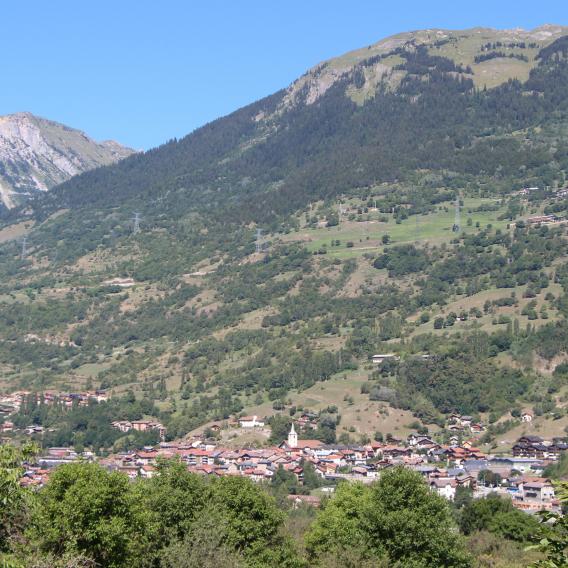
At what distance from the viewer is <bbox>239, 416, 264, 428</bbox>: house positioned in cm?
13150

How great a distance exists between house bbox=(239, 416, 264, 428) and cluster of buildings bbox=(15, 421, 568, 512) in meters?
6.82

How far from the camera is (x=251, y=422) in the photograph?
132 meters

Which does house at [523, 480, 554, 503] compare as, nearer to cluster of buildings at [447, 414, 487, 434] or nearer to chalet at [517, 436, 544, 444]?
chalet at [517, 436, 544, 444]

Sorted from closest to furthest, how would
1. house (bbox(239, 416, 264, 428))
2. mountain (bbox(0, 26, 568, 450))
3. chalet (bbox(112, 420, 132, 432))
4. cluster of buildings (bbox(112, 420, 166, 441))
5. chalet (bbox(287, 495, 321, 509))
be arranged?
chalet (bbox(287, 495, 321, 509)), mountain (bbox(0, 26, 568, 450)), house (bbox(239, 416, 264, 428)), cluster of buildings (bbox(112, 420, 166, 441)), chalet (bbox(112, 420, 132, 432))

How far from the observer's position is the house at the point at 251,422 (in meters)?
132

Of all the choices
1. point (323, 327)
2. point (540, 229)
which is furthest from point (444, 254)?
point (323, 327)

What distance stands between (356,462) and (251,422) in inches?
892

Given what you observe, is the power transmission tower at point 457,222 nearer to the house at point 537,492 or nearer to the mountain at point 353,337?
the mountain at point 353,337

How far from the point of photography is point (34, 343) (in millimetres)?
189625

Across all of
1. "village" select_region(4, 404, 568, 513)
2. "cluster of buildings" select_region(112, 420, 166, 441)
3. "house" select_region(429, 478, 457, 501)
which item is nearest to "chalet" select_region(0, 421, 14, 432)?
"cluster of buildings" select_region(112, 420, 166, 441)

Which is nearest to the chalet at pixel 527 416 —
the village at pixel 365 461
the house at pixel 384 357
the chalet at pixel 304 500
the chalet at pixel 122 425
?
the village at pixel 365 461

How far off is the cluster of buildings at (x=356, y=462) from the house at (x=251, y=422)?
6.82 meters

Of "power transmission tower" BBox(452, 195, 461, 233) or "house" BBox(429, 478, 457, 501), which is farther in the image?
"power transmission tower" BBox(452, 195, 461, 233)

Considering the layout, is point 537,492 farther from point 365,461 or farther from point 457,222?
point 457,222
